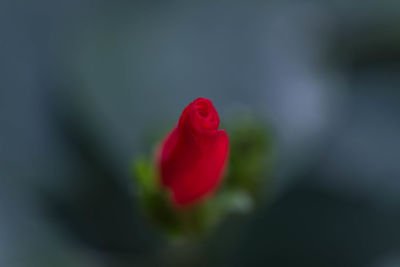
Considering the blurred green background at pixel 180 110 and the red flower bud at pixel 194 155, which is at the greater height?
the blurred green background at pixel 180 110

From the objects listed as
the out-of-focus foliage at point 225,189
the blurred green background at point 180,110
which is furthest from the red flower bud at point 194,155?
the blurred green background at point 180,110

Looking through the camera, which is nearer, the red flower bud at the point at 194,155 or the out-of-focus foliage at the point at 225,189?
the red flower bud at the point at 194,155

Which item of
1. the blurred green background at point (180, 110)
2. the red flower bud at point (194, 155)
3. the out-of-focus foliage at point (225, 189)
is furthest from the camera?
the blurred green background at point (180, 110)

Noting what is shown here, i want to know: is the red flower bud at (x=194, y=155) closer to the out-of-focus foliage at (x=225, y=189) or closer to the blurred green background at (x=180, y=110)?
the out-of-focus foliage at (x=225, y=189)

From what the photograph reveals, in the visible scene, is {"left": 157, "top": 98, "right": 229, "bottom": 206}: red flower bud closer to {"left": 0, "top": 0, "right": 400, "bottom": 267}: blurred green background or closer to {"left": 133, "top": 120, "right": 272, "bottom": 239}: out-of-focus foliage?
{"left": 133, "top": 120, "right": 272, "bottom": 239}: out-of-focus foliage

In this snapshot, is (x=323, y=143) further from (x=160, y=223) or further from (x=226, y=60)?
(x=160, y=223)

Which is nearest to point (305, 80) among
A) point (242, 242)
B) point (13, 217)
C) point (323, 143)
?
point (323, 143)
